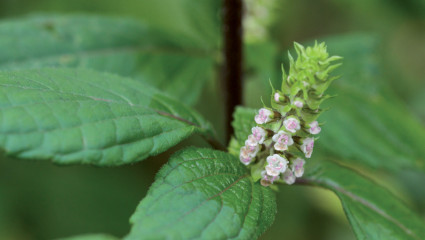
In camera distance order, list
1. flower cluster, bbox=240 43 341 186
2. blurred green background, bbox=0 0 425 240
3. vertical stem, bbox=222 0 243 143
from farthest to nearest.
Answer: blurred green background, bbox=0 0 425 240, vertical stem, bbox=222 0 243 143, flower cluster, bbox=240 43 341 186

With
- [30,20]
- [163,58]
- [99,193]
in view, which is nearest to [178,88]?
[163,58]

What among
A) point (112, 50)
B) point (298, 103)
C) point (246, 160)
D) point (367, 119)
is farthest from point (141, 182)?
point (298, 103)

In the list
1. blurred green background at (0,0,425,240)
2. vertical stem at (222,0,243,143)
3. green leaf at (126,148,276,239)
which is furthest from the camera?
blurred green background at (0,0,425,240)

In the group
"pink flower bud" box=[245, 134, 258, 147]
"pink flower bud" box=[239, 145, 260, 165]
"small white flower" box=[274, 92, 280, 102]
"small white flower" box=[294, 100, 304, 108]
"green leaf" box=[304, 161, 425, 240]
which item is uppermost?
"small white flower" box=[294, 100, 304, 108]

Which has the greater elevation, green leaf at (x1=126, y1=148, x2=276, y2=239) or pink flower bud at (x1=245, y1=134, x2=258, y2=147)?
pink flower bud at (x1=245, y1=134, x2=258, y2=147)

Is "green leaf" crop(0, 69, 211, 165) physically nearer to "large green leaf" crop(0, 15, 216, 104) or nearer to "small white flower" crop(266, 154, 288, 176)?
"small white flower" crop(266, 154, 288, 176)

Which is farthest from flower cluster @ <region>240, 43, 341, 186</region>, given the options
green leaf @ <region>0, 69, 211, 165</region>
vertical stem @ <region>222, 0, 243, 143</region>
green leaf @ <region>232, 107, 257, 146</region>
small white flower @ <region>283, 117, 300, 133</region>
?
vertical stem @ <region>222, 0, 243, 143</region>

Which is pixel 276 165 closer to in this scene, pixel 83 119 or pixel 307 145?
Answer: pixel 307 145

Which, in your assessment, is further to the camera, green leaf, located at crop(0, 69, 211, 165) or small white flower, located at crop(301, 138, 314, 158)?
small white flower, located at crop(301, 138, 314, 158)
